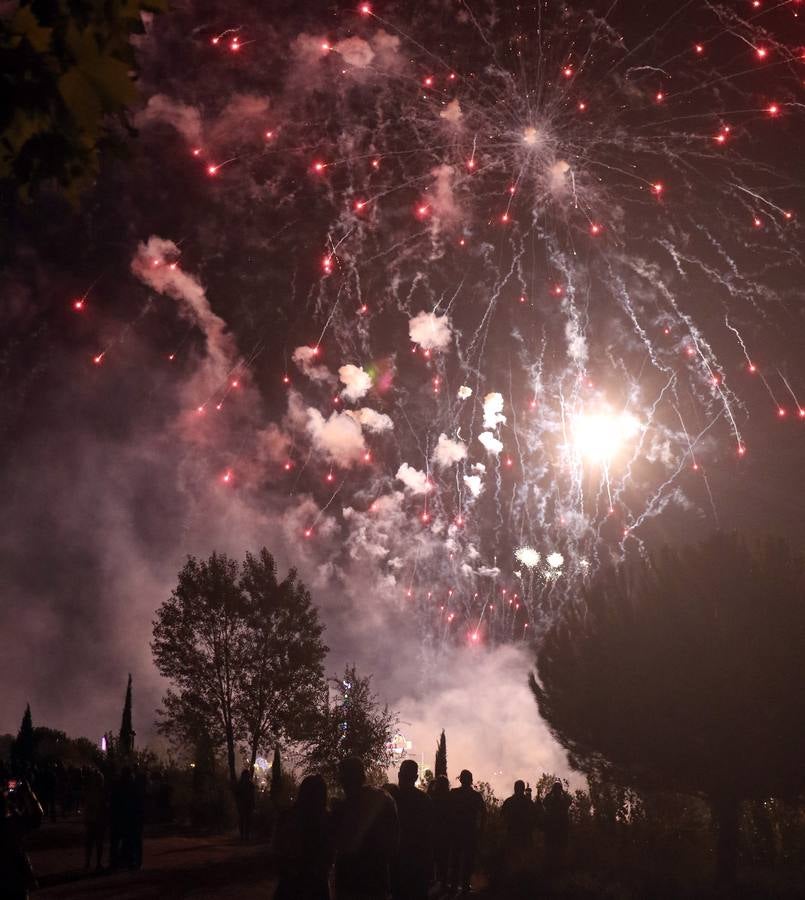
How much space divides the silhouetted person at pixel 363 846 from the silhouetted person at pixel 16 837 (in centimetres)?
214

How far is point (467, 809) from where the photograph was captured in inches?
382

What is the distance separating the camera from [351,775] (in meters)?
5.02

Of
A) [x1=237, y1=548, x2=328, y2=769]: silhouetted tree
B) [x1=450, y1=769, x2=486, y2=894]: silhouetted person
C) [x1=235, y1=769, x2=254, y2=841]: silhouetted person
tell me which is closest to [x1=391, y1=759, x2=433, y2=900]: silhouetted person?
[x1=450, y1=769, x2=486, y2=894]: silhouetted person

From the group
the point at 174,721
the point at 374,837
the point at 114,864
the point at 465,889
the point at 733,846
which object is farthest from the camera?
the point at 174,721

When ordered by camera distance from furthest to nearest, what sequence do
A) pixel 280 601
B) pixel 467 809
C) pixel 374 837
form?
pixel 280 601 → pixel 467 809 → pixel 374 837

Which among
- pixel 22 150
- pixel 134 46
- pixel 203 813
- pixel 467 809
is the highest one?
pixel 134 46

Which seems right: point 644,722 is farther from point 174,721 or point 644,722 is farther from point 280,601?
point 174,721

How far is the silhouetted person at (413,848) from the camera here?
6.27m

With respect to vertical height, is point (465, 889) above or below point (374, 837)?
below

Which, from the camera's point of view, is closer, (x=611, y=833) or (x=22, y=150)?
(x=22, y=150)

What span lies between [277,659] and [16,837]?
2224 cm

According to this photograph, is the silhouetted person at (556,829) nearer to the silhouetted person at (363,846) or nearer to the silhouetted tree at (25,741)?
the silhouetted person at (363,846)

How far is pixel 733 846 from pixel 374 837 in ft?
46.4

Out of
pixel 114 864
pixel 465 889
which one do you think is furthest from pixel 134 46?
pixel 114 864
